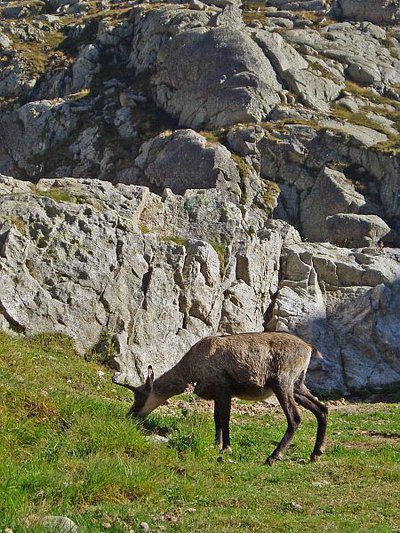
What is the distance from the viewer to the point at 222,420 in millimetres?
13133

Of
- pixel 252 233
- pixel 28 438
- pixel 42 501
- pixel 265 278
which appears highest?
pixel 42 501

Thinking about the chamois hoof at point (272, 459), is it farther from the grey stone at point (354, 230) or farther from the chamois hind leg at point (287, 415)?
the grey stone at point (354, 230)

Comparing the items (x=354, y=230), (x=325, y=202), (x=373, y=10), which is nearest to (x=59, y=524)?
(x=354, y=230)

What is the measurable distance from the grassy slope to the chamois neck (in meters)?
0.59

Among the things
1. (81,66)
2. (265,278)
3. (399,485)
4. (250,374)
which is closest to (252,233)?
(265,278)

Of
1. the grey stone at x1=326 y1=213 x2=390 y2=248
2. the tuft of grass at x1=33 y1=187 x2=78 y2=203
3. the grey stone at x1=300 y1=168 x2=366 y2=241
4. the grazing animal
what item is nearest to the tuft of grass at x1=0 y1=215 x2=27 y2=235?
the tuft of grass at x1=33 y1=187 x2=78 y2=203

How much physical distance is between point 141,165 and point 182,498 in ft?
150

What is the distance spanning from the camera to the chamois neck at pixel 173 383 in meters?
14.1

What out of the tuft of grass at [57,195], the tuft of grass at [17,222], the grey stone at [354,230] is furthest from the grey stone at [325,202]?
the tuft of grass at [17,222]

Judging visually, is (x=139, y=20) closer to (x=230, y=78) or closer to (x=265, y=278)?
(x=230, y=78)

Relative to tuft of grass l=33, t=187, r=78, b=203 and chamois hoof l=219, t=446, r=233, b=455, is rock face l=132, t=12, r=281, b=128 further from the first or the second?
chamois hoof l=219, t=446, r=233, b=455

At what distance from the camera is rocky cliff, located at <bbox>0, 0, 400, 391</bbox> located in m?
24.3

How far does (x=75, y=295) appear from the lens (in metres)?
23.4

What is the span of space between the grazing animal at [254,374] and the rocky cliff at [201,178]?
33.0ft
